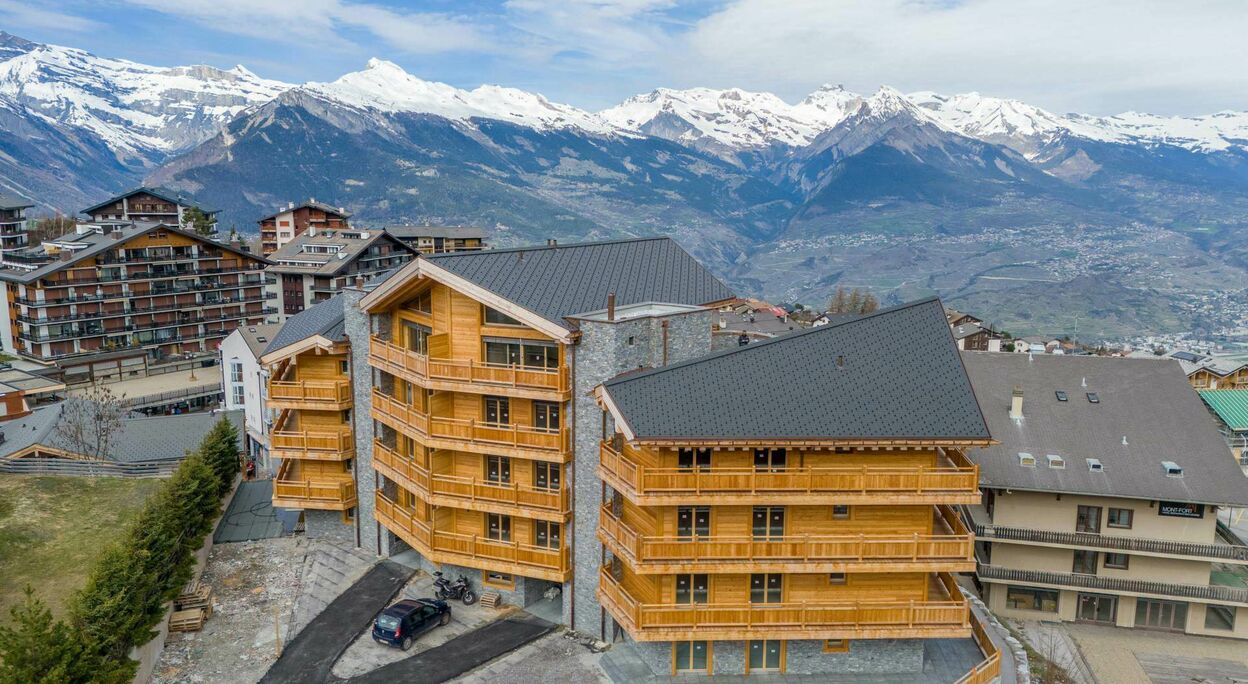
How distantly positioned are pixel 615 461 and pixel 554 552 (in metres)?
5.63

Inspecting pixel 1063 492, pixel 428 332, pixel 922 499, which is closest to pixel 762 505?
pixel 922 499

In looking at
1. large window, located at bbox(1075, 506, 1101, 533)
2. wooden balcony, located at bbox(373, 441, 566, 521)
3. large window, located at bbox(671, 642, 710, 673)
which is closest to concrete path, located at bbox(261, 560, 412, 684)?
wooden balcony, located at bbox(373, 441, 566, 521)

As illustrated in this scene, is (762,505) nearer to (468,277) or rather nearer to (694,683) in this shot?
(694,683)

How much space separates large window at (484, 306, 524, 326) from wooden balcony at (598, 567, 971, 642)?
10.7 meters

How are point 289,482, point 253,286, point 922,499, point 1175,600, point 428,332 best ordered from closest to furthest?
point 922,499, point 428,332, point 289,482, point 1175,600, point 253,286

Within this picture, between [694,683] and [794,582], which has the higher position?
[794,582]

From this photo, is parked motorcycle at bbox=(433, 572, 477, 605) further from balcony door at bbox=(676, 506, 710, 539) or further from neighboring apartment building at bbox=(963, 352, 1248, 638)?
neighboring apartment building at bbox=(963, 352, 1248, 638)

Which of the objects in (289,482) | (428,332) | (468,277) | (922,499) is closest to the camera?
(922,499)

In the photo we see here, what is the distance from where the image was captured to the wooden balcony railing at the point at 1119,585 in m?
42.2

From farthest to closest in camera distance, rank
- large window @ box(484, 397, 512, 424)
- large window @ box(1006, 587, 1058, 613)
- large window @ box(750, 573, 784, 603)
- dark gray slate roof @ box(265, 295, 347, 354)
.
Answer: large window @ box(1006, 587, 1058, 613), dark gray slate roof @ box(265, 295, 347, 354), large window @ box(484, 397, 512, 424), large window @ box(750, 573, 784, 603)

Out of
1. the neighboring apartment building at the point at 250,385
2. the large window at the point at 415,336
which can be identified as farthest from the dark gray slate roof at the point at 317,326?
the neighboring apartment building at the point at 250,385

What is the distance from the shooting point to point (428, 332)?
3494 cm

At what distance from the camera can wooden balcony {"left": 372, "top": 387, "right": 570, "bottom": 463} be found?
31266 mm

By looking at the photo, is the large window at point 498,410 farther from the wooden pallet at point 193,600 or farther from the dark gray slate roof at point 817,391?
the wooden pallet at point 193,600
